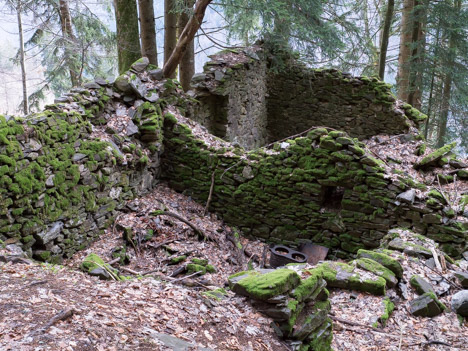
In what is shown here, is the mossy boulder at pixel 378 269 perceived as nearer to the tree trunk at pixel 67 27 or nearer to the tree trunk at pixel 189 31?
the tree trunk at pixel 189 31

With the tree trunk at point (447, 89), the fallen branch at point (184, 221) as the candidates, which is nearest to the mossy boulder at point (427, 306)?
the fallen branch at point (184, 221)

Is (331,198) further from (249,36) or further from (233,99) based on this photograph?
(249,36)

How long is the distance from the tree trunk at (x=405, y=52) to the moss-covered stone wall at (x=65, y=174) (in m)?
9.20

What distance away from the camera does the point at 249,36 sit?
1095 centimetres

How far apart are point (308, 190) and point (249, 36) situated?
18.9 ft

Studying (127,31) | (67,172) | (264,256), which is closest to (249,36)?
(127,31)

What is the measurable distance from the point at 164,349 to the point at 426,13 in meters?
12.8

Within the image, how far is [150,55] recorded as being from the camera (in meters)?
9.56

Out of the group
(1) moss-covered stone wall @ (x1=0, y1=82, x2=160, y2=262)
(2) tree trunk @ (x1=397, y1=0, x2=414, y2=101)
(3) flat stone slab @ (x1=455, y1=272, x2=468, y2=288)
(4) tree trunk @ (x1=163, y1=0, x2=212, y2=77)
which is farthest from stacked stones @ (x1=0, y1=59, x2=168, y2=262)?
(2) tree trunk @ (x1=397, y1=0, x2=414, y2=101)

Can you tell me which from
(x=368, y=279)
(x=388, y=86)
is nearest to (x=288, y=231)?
(x=368, y=279)

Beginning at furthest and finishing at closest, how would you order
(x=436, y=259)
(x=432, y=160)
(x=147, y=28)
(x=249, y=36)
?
(x=249, y=36) < (x=147, y=28) < (x=432, y=160) < (x=436, y=259)

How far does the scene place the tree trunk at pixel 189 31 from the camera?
7.97 meters

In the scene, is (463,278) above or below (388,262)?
below

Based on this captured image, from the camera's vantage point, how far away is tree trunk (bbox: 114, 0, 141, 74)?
30.0 ft
